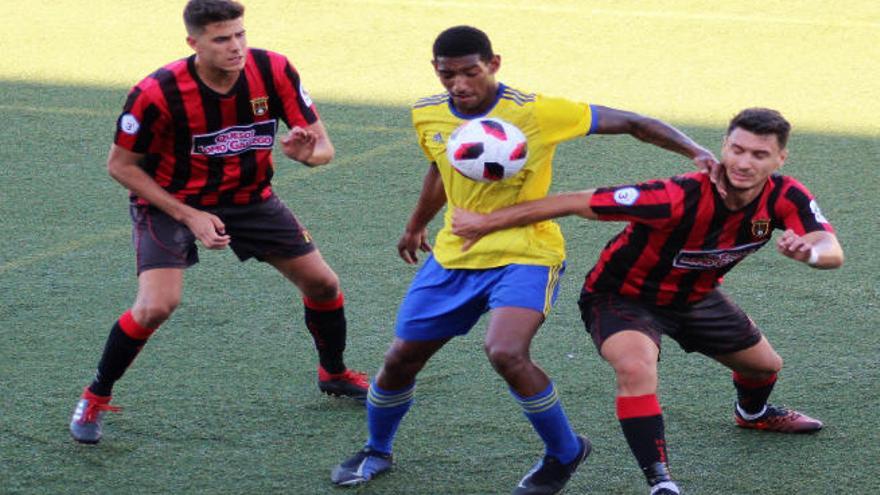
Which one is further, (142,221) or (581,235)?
(581,235)

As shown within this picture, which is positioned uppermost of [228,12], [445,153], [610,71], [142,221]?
[228,12]

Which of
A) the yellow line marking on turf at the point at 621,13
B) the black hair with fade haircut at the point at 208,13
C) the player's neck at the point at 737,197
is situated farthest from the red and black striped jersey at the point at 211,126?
the yellow line marking on turf at the point at 621,13

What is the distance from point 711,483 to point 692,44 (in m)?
7.75

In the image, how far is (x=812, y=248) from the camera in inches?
164

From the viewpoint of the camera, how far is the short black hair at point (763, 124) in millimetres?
4371

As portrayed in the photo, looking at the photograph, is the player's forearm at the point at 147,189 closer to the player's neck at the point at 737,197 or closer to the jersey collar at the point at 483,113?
the jersey collar at the point at 483,113

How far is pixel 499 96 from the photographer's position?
4.66 meters

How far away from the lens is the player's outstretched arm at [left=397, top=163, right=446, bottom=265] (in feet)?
15.9

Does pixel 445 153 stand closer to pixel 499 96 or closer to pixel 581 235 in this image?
pixel 499 96

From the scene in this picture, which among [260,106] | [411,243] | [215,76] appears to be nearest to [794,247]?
[411,243]

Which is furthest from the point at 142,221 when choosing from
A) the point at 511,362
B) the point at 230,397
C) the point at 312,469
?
the point at 511,362

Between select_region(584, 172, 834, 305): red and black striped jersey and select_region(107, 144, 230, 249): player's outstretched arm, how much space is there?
1348 mm

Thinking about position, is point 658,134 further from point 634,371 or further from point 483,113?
point 634,371

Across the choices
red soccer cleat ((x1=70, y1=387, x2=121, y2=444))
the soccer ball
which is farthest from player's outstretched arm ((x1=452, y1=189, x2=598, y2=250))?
red soccer cleat ((x1=70, y1=387, x2=121, y2=444))
